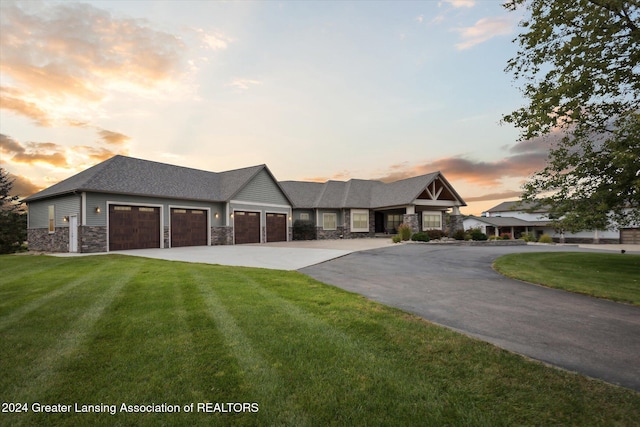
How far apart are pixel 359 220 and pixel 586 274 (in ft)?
74.7

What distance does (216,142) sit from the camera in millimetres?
21547

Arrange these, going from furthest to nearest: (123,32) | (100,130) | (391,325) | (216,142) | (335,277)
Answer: (216,142) → (100,130) → (123,32) → (335,277) → (391,325)

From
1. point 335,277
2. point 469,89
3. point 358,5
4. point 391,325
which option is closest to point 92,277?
point 335,277

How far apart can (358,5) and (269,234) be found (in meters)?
19.2

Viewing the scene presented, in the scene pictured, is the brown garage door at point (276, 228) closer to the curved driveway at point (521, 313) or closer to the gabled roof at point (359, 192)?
the gabled roof at point (359, 192)

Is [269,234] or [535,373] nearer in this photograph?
[535,373]

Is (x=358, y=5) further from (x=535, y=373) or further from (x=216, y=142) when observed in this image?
(x=535, y=373)

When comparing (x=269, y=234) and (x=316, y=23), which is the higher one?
(x=316, y=23)

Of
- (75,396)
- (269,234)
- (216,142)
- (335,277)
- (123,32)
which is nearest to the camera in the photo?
(75,396)

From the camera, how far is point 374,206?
31.5 metres

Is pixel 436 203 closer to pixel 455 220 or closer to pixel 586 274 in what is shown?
pixel 455 220

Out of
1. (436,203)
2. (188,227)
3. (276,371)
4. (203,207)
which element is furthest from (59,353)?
(436,203)

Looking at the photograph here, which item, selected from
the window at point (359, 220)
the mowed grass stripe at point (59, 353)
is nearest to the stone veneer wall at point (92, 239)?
the mowed grass stripe at point (59, 353)

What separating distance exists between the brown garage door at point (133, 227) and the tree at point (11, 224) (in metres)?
12.8
